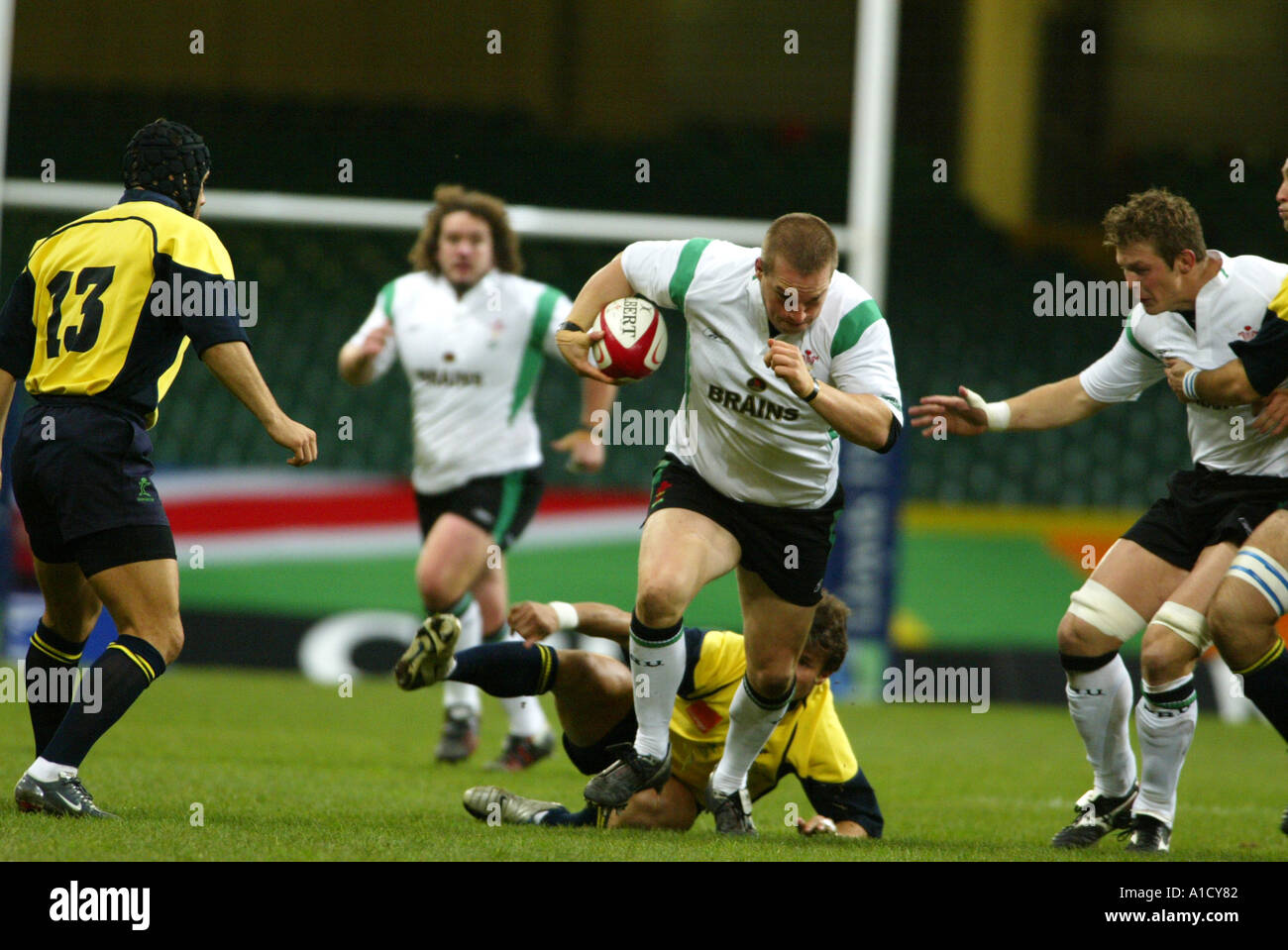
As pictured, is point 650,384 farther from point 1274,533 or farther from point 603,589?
point 1274,533

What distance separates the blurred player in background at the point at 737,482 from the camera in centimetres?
496

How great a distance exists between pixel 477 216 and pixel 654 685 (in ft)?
11.6

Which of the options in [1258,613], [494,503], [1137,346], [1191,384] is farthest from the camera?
[494,503]

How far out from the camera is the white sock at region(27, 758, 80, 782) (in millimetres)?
4621

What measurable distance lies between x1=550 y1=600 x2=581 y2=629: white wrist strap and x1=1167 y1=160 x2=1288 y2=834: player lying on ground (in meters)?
2.08

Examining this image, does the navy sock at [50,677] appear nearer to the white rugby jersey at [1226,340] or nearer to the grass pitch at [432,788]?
the grass pitch at [432,788]

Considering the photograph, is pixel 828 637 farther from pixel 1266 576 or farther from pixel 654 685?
pixel 1266 576

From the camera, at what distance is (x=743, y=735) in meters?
5.24

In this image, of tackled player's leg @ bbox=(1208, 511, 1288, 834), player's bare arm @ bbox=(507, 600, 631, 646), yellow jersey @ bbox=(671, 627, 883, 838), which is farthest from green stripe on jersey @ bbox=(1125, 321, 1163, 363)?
player's bare arm @ bbox=(507, 600, 631, 646)


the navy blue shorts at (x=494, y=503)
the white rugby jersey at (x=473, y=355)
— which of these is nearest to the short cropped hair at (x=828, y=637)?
the navy blue shorts at (x=494, y=503)

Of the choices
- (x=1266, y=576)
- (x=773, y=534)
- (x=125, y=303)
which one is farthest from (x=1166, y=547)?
(x=125, y=303)

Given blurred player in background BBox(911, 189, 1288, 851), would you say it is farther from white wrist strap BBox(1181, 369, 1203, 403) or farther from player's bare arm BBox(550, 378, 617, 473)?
player's bare arm BBox(550, 378, 617, 473)

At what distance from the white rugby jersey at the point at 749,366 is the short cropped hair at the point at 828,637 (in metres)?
0.41

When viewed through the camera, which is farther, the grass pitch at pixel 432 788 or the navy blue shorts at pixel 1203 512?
the navy blue shorts at pixel 1203 512
